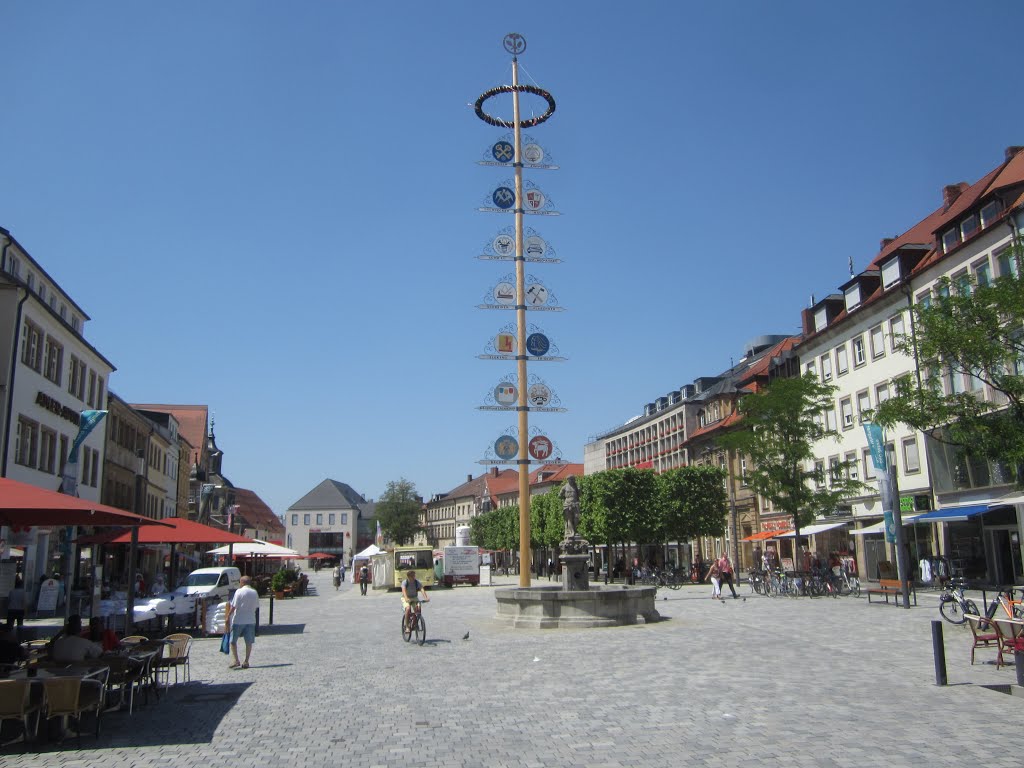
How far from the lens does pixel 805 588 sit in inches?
1358

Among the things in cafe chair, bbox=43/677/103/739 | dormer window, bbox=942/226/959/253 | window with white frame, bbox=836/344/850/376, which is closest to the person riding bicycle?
cafe chair, bbox=43/677/103/739

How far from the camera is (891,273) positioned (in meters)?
41.7

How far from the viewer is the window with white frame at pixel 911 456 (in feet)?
131

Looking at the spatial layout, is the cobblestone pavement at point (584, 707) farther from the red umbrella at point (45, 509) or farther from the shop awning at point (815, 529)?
the shop awning at point (815, 529)

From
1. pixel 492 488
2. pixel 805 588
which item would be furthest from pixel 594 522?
pixel 492 488

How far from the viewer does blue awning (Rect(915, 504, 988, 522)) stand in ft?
106

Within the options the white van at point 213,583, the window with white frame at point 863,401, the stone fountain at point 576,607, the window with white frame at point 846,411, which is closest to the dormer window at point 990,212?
the window with white frame at point 863,401

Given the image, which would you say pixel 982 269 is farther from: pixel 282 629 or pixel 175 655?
pixel 175 655

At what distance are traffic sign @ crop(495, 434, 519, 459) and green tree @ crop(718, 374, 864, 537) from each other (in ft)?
47.7

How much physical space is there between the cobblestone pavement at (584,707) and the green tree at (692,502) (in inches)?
1327

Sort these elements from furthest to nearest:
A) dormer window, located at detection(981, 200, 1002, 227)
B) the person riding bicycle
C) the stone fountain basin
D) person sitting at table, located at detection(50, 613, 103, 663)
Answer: dormer window, located at detection(981, 200, 1002, 227), the stone fountain basin, the person riding bicycle, person sitting at table, located at detection(50, 613, 103, 663)

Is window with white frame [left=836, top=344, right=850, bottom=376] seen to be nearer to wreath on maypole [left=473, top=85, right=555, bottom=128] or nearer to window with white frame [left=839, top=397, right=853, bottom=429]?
window with white frame [left=839, top=397, right=853, bottom=429]

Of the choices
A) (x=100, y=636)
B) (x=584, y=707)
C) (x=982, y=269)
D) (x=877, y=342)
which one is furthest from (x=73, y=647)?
(x=877, y=342)

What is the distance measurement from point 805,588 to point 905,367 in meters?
12.6
